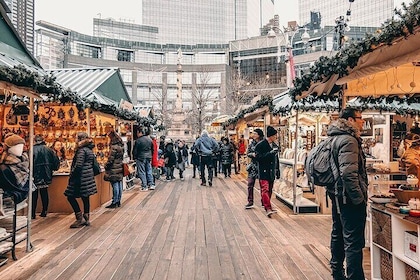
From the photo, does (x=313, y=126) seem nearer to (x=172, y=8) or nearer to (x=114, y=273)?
(x=114, y=273)

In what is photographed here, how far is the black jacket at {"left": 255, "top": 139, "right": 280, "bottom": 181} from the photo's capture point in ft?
23.7

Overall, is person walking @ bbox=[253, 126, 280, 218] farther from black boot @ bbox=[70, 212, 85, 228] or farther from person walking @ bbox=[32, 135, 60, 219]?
person walking @ bbox=[32, 135, 60, 219]

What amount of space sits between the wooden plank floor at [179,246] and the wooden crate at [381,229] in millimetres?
601

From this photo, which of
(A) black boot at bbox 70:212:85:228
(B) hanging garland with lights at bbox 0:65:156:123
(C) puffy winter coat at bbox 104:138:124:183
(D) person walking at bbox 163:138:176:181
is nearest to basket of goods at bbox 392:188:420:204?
(B) hanging garland with lights at bbox 0:65:156:123

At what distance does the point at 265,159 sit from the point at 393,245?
387 centimetres

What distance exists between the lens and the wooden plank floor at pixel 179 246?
431 cm

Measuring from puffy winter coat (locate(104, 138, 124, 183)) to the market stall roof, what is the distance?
169cm

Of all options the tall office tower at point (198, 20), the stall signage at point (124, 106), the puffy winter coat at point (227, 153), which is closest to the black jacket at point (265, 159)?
the stall signage at point (124, 106)

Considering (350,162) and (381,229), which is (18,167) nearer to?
(350,162)

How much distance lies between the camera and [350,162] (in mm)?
3459

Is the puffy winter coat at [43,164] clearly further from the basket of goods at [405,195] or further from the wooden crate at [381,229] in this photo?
the basket of goods at [405,195]

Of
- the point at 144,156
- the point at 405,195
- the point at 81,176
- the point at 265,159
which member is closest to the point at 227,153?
the point at 144,156

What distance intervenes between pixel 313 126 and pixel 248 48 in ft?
175

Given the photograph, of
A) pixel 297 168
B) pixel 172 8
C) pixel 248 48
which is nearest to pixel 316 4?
pixel 248 48
